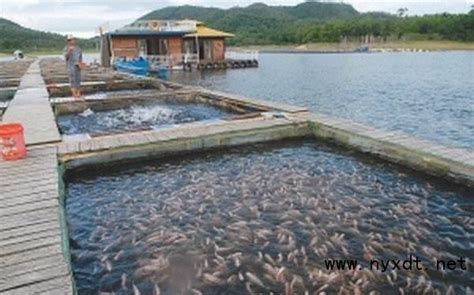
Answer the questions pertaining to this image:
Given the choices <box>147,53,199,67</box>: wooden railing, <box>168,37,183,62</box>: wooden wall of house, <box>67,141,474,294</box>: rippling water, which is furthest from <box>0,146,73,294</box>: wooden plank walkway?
<box>168,37,183,62</box>: wooden wall of house

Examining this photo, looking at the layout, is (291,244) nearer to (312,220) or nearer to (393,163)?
(312,220)

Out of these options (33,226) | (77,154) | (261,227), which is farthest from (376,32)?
(33,226)

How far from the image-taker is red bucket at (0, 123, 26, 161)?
8.27 m

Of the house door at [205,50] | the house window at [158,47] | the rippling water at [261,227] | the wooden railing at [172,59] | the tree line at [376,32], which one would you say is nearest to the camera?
the rippling water at [261,227]

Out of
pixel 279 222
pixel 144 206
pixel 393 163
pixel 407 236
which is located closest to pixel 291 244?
pixel 279 222

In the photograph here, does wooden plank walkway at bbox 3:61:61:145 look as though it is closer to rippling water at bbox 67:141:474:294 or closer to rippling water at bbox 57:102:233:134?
rippling water at bbox 57:102:233:134

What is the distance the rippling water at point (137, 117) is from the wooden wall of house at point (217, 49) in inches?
1365

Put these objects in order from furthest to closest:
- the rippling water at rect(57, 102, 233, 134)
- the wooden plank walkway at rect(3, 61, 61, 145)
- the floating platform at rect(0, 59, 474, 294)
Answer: the rippling water at rect(57, 102, 233, 134) < the wooden plank walkway at rect(3, 61, 61, 145) < the floating platform at rect(0, 59, 474, 294)

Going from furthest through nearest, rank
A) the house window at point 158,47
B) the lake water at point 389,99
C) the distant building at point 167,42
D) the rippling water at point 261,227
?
the house window at point 158,47
the distant building at point 167,42
the lake water at point 389,99
the rippling water at point 261,227

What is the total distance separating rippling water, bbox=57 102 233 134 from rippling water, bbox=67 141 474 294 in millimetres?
5324

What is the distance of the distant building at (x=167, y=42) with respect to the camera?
4584cm

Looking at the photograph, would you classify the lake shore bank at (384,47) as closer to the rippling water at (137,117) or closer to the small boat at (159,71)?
the small boat at (159,71)

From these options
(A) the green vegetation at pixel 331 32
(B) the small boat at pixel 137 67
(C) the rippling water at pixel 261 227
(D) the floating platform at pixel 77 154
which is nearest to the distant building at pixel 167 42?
(B) the small boat at pixel 137 67

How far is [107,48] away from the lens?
162 ft
